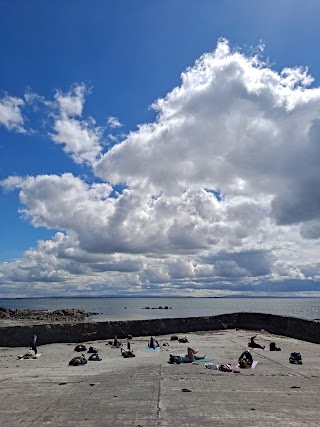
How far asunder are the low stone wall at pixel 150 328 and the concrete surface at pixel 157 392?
20.6ft

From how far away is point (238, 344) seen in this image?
89.2 ft

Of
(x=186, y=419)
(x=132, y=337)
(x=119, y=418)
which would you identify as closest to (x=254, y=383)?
(x=186, y=419)

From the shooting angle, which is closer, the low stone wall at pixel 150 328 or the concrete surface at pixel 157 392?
the concrete surface at pixel 157 392

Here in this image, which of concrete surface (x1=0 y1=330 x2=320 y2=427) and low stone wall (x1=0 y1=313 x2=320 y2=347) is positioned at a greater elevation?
low stone wall (x1=0 y1=313 x2=320 y2=347)

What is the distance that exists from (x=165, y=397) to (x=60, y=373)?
23.1ft

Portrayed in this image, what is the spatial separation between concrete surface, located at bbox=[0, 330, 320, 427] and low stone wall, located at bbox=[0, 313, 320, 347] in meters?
6.28

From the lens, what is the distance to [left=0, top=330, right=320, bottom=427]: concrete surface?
1122 cm

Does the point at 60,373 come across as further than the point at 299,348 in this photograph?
No

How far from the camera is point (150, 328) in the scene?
34.0m

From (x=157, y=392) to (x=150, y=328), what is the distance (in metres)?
20.1

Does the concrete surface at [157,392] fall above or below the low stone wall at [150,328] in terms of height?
below

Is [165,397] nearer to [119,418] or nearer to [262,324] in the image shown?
[119,418]

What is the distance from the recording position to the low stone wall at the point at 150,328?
2967 cm

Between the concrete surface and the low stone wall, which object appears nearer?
the concrete surface
